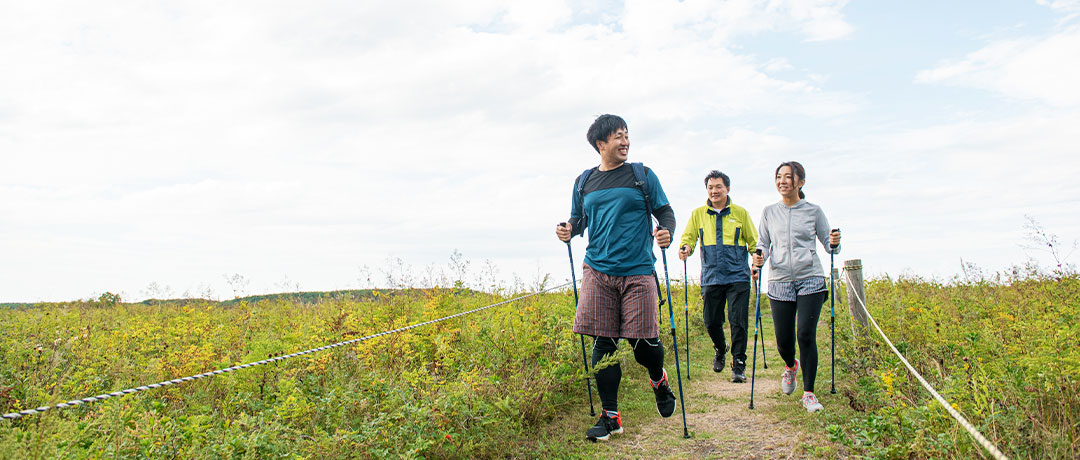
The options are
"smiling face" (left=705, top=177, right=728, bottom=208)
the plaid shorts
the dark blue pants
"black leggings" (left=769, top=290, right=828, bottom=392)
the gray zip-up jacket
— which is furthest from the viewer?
"smiling face" (left=705, top=177, right=728, bottom=208)

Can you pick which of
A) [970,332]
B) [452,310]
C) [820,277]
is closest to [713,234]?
[820,277]

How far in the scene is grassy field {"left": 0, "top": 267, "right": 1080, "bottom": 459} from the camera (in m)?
3.87

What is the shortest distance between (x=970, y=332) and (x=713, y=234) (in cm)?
292

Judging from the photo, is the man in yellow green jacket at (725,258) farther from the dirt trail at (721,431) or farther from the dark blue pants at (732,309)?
the dirt trail at (721,431)

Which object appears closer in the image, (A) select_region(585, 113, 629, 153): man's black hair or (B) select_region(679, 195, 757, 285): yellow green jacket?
(A) select_region(585, 113, 629, 153): man's black hair

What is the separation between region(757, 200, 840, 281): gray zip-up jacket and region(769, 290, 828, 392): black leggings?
235mm

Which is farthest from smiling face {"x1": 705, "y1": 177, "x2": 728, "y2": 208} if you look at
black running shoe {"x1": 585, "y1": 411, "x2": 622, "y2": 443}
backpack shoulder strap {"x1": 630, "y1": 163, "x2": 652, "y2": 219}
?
black running shoe {"x1": 585, "y1": 411, "x2": 622, "y2": 443}

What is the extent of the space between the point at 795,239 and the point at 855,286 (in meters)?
3.66

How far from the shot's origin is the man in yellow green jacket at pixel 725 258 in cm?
778

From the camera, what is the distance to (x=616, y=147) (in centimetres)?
500

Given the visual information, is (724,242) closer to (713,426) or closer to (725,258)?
(725,258)

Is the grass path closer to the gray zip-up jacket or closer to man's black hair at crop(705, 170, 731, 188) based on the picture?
the gray zip-up jacket

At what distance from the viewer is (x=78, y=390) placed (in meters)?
4.98

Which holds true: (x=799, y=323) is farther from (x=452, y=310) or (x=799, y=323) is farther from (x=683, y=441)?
(x=452, y=310)
